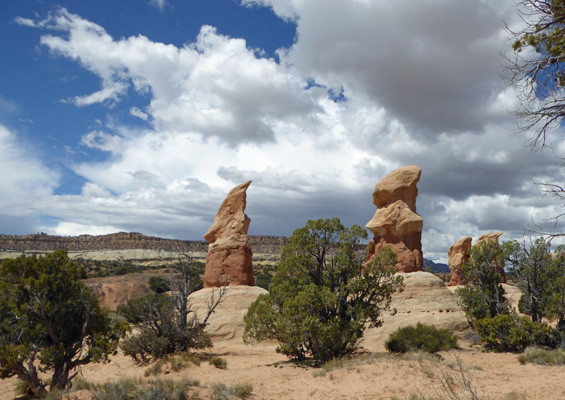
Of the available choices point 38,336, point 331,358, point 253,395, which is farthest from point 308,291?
point 38,336

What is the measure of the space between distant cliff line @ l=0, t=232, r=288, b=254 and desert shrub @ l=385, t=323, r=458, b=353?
9099cm

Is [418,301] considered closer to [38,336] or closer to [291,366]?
[291,366]

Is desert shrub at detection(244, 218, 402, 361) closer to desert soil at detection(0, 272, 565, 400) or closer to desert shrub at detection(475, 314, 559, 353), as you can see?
desert soil at detection(0, 272, 565, 400)

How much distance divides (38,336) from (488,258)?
22536 mm

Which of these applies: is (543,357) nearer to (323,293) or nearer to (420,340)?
(420,340)

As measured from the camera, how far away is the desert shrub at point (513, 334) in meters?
19.2

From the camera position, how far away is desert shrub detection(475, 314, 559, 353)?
19.2m

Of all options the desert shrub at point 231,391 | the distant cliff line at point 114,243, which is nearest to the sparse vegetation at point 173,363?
the desert shrub at point 231,391

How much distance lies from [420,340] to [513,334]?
475 centimetres

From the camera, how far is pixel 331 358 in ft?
52.9

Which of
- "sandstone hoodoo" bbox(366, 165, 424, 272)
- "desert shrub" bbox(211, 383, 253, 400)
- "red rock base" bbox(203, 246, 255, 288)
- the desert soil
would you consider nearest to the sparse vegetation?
the desert soil

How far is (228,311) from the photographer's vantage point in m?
25.6

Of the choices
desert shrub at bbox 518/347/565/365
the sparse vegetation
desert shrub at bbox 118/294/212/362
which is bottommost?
the sparse vegetation

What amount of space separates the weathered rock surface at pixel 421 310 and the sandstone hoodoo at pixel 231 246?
33.1 feet
